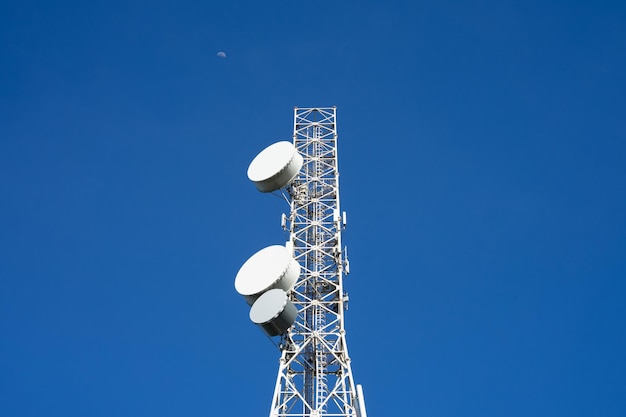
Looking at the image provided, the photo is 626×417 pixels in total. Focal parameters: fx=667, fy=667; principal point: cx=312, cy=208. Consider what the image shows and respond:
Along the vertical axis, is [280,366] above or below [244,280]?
below

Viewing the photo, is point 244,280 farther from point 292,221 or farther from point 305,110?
point 305,110

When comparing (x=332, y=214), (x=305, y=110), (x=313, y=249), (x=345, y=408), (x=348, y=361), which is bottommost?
Result: (x=345, y=408)

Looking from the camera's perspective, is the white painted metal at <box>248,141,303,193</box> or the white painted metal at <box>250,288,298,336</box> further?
the white painted metal at <box>248,141,303,193</box>

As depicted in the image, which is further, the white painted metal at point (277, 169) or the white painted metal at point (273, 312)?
the white painted metal at point (277, 169)

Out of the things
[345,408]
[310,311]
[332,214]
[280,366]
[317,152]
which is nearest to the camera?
[345,408]

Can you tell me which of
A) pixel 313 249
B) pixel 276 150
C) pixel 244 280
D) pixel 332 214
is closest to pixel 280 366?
pixel 244 280

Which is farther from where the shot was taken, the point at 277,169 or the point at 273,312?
the point at 277,169

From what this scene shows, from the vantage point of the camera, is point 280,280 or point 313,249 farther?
point 313,249

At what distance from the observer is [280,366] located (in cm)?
3662

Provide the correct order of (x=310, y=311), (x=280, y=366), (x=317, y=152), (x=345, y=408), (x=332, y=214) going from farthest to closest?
(x=317, y=152) → (x=332, y=214) → (x=310, y=311) → (x=280, y=366) → (x=345, y=408)

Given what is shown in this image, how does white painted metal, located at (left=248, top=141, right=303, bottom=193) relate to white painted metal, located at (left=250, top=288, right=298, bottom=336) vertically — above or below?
above

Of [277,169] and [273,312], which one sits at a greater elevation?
[277,169]

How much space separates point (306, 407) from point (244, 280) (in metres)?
8.08

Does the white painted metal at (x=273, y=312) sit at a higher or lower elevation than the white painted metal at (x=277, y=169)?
lower
